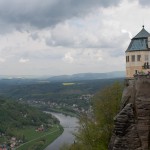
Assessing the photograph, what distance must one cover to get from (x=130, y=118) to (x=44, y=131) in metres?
172

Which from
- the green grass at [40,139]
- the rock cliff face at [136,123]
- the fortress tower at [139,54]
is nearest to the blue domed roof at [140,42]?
the fortress tower at [139,54]

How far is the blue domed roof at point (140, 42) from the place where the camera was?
130ft

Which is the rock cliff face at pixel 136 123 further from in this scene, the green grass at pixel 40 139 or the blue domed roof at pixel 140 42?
the green grass at pixel 40 139

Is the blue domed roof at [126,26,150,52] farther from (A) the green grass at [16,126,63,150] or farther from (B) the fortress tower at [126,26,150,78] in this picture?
(A) the green grass at [16,126,63,150]

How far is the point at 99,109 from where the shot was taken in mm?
41656

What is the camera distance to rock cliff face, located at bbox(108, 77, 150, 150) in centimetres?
2948

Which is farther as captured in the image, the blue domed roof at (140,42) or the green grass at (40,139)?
the green grass at (40,139)

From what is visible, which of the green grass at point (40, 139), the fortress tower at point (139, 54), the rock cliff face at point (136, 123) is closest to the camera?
the rock cliff face at point (136, 123)

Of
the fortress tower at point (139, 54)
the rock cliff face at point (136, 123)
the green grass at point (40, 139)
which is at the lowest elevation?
the green grass at point (40, 139)

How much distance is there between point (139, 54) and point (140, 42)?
56.1 inches

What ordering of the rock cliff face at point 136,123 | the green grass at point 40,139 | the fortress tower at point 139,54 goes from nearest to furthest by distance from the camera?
1. the rock cliff face at point 136,123
2. the fortress tower at point 139,54
3. the green grass at point 40,139

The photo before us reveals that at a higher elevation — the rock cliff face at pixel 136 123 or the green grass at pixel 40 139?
the rock cliff face at pixel 136 123

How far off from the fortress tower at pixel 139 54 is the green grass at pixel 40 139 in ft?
378

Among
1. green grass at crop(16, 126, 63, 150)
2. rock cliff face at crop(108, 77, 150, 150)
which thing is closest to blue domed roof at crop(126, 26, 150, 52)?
rock cliff face at crop(108, 77, 150, 150)
